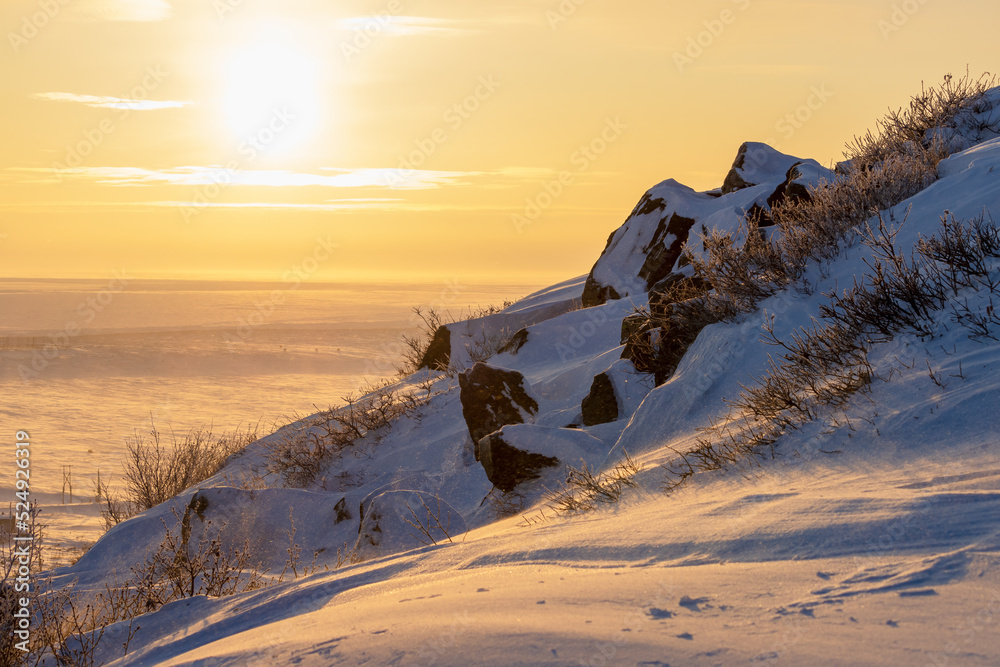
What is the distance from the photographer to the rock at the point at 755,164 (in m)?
12.7

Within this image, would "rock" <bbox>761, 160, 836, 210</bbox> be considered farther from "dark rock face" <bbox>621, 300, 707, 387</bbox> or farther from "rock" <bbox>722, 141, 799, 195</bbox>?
"dark rock face" <bbox>621, 300, 707, 387</bbox>

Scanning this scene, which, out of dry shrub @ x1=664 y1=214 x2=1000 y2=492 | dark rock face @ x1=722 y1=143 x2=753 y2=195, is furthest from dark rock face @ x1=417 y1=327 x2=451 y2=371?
dry shrub @ x1=664 y1=214 x2=1000 y2=492

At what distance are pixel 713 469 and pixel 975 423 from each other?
1379 millimetres

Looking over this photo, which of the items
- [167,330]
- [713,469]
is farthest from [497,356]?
[167,330]

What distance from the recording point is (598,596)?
275 cm

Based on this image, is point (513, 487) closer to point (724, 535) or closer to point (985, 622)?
point (724, 535)

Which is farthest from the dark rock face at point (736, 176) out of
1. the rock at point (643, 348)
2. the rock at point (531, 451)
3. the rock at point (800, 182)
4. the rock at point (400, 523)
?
the rock at point (400, 523)

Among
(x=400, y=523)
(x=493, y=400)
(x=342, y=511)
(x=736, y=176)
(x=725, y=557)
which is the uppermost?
(x=736, y=176)

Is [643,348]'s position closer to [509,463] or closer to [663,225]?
[509,463]

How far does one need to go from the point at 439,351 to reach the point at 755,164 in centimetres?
731

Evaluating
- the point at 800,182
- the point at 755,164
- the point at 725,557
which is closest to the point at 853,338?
the point at 725,557

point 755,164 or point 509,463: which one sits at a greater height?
point 755,164

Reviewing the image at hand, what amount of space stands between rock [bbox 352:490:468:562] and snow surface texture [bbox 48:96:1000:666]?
23 millimetres

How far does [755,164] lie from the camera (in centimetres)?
1291
